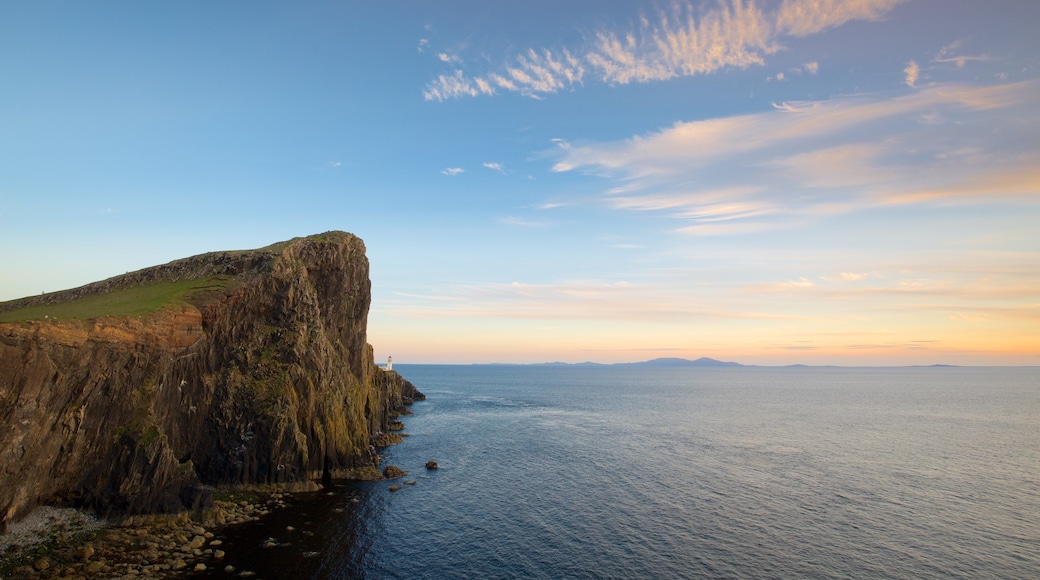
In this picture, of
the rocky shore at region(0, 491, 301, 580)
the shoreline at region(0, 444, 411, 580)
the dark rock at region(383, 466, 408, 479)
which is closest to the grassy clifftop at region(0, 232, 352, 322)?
the shoreline at region(0, 444, 411, 580)

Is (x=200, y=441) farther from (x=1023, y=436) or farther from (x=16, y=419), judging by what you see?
(x=1023, y=436)

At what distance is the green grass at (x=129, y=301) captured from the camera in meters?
50.1

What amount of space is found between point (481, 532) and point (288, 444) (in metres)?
27.4

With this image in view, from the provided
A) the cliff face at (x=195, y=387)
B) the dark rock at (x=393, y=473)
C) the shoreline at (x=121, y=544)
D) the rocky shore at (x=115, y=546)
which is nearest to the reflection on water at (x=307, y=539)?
the shoreline at (x=121, y=544)

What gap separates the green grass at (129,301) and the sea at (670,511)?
87.3 ft

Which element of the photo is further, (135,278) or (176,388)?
(135,278)

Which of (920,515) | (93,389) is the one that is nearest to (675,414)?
(920,515)

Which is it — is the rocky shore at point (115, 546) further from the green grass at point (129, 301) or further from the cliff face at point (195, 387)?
the green grass at point (129, 301)

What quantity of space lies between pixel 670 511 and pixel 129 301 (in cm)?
6637

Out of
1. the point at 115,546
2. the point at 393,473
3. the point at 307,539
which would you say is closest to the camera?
the point at 115,546

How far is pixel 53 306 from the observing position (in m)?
55.6

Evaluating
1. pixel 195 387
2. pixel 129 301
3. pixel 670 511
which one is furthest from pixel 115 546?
pixel 670 511

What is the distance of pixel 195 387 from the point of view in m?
58.1

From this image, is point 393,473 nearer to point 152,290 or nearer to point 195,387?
point 195,387
